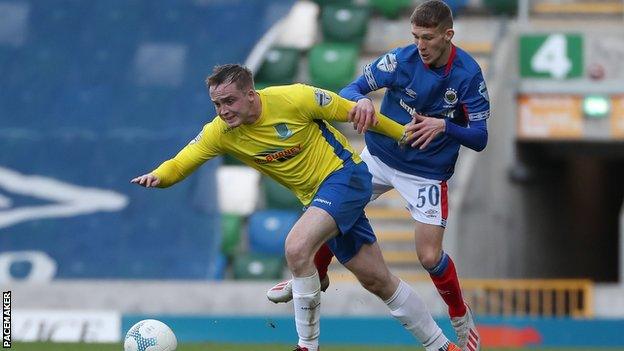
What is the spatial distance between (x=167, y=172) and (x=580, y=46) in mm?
10309

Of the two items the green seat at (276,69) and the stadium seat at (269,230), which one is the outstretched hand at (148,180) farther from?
the green seat at (276,69)

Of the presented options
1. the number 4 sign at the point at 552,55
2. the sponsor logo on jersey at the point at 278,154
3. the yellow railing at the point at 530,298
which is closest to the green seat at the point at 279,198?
the yellow railing at the point at 530,298

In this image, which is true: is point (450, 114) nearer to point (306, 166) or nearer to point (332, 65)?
point (306, 166)

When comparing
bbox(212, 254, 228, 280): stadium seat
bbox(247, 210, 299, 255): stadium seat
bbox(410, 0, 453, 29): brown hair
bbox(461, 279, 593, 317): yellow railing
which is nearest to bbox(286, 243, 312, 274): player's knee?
bbox(410, 0, 453, 29): brown hair

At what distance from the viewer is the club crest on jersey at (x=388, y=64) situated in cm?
851

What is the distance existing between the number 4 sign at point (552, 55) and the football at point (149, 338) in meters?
9.92

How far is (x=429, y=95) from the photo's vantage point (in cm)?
845

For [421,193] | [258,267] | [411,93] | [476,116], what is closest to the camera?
[476,116]

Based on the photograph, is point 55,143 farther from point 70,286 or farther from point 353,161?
point 353,161

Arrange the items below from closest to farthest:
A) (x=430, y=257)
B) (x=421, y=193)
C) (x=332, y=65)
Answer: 1. (x=430, y=257)
2. (x=421, y=193)
3. (x=332, y=65)

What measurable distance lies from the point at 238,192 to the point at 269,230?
72cm

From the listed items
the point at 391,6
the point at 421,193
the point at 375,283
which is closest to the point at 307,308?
the point at 375,283

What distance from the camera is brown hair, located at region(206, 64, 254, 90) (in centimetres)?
768

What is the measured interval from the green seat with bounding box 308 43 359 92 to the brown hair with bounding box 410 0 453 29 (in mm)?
9217
